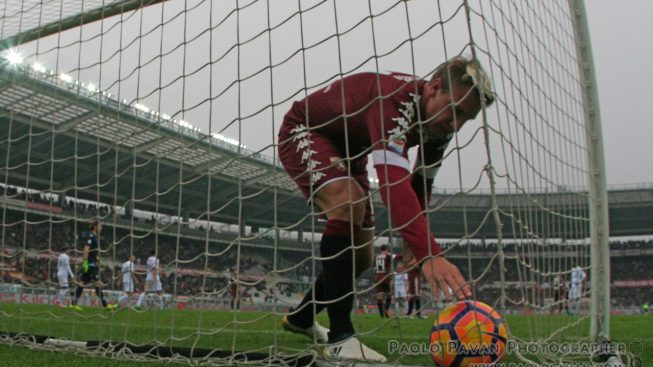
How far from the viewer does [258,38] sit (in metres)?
3.21

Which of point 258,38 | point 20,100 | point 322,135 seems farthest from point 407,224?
point 20,100

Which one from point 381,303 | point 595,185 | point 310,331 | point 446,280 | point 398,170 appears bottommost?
point 381,303

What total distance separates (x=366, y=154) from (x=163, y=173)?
2236cm

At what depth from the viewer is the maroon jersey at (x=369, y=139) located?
218cm

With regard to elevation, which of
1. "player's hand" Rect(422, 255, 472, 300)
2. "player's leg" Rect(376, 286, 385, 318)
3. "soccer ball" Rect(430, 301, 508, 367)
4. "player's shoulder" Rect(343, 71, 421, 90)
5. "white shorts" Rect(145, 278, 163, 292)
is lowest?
"player's leg" Rect(376, 286, 385, 318)

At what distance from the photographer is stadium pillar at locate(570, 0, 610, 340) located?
3623 mm

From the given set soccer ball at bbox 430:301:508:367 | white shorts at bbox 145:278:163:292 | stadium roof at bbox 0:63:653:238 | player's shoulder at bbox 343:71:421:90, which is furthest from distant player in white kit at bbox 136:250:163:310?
soccer ball at bbox 430:301:508:367

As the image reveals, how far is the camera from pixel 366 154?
2705 millimetres

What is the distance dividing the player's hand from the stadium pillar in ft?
6.62

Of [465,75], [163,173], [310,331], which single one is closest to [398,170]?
[465,75]

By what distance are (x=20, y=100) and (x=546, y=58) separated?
5670mm

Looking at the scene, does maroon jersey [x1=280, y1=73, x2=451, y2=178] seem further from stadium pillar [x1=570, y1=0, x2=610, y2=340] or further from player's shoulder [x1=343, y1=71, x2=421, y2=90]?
stadium pillar [x1=570, y1=0, x2=610, y2=340]

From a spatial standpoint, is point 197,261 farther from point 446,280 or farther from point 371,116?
point 446,280

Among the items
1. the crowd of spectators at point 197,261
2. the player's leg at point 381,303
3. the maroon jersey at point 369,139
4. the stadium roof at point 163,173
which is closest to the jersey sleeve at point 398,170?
the maroon jersey at point 369,139
